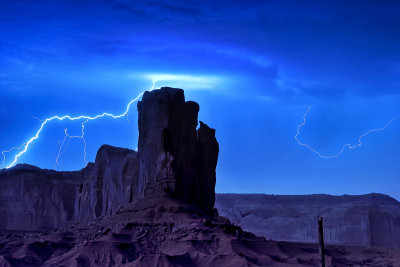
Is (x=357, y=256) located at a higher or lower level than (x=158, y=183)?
lower

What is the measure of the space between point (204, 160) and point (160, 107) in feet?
25.0

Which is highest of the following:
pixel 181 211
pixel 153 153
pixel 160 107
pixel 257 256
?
pixel 160 107

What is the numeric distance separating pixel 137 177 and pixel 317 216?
69.5 metres

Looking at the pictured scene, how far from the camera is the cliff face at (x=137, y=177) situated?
165ft

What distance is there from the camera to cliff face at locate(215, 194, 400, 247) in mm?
110750

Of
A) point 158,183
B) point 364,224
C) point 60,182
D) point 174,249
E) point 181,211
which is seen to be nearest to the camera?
point 174,249

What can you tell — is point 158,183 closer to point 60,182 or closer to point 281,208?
point 60,182

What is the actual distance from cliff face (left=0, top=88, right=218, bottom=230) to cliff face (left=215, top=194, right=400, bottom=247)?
166ft

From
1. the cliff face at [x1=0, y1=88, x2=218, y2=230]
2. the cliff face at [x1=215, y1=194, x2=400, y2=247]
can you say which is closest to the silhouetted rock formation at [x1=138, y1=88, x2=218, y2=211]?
the cliff face at [x1=0, y1=88, x2=218, y2=230]

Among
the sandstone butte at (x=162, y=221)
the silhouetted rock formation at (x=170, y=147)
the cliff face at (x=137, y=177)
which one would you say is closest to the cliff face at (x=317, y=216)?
the sandstone butte at (x=162, y=221)

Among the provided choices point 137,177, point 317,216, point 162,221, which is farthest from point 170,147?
point 317,216

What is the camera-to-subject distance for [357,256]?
190ft

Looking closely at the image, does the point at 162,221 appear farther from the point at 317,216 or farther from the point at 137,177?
the point at 317,216

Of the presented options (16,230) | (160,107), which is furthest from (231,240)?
(16,230)
